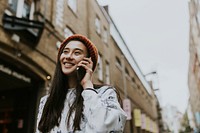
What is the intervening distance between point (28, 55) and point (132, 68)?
16.6 metres

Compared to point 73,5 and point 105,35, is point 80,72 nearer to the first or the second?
point 73,5

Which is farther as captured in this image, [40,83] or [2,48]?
[40,83]

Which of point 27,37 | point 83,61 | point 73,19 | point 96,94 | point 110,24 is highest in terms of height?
point 110,24

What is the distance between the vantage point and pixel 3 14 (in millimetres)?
5871

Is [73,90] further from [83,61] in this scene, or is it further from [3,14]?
[3,14]

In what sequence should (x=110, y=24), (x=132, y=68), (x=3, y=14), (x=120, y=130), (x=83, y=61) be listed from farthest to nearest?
1. (x=132, y=68)
2. (x=110, y=24)
3. (x=3, y=14)
4. (x=83, y=61)
5. (x=120, y=130)

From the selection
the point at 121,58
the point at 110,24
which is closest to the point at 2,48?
the point at 110,24

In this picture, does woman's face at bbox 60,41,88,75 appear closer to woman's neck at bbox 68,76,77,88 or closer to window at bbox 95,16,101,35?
woman's neck at bbox 68,76,77,88

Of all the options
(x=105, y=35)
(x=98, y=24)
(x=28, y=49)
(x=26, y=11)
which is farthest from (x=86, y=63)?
(x=105, y=35)

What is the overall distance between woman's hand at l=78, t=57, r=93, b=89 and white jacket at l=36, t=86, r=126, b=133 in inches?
2.7

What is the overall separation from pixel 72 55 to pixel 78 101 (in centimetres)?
30

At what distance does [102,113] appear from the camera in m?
1.14

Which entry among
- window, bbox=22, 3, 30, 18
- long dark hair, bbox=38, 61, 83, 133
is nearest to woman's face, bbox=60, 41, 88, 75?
long dark hair, bbox=38, 61, 83, 133

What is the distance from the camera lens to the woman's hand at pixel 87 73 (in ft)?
4.42
